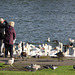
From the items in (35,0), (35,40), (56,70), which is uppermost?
(35,0)

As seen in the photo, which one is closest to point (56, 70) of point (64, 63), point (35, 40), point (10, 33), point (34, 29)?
point (64, 63)

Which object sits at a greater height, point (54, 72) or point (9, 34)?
point (9, 34)

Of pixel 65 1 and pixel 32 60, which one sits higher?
pixel 65 1

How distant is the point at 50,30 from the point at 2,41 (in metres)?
47.7

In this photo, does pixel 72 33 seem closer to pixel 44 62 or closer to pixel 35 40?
pixel 35 40

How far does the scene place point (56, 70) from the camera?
1535cm

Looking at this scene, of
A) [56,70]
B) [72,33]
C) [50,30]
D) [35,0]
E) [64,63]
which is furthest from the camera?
[35,0]

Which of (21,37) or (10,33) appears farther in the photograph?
(21,37)

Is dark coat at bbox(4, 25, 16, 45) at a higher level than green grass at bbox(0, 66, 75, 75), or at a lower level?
higher

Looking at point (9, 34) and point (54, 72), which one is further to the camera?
point (9, 34)

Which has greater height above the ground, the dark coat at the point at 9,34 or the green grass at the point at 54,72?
the dark coat at the point at 9,34

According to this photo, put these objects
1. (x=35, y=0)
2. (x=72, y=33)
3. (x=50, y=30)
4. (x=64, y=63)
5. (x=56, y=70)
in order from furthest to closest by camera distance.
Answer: (x=35, y=0) → (x=50, y=30) → (x=72, y=33) → (x=64, y=63) → (x=56, y=70)

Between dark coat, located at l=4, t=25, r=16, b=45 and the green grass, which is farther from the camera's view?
dark coat, located at l=4, t=25, r=16, b=45

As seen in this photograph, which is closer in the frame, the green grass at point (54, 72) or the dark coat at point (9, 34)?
the green grass at point (54, 72)
